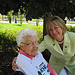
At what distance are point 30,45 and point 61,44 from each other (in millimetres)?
898

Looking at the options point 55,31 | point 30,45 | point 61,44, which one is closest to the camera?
point 30,45

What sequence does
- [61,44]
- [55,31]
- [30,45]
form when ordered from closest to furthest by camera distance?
1. [30,45]
2. [55,31]
3. [61,44]

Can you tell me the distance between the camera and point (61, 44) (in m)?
2.33

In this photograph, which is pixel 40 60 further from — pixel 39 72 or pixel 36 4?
pixel 36 4

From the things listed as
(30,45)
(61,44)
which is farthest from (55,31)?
(30,45)

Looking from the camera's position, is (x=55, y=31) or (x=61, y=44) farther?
(x=61, y=44)

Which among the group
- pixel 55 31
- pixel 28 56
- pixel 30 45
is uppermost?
pixel 55 31

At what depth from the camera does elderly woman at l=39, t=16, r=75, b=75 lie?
7.12 feet

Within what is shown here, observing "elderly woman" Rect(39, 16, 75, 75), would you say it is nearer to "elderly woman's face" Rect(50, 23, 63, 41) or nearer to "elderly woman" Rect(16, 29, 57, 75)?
"elderly woman's face" Rect(50, 23, 63, 41)

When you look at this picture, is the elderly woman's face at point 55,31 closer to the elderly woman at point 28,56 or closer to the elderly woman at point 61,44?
the elderly woman at point 61,44

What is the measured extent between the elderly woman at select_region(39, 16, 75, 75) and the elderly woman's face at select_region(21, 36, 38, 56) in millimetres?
648

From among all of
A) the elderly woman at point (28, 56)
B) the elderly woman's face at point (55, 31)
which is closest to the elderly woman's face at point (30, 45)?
the elderly woman at point (28, 56)

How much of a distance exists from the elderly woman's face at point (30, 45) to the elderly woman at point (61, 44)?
65cm

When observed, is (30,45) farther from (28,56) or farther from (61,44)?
(61,44)
